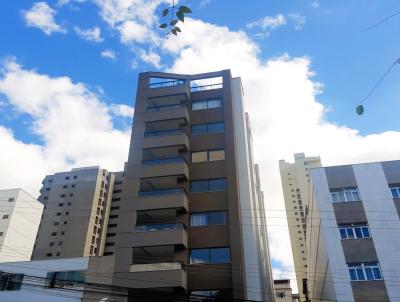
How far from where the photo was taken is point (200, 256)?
29797 mm

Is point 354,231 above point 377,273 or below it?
above

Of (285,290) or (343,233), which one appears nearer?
(343,233)

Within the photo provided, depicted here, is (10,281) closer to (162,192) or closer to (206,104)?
(162,192)

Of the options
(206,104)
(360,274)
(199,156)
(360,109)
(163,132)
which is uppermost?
(206,104)

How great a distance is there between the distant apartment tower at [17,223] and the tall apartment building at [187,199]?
37.4m

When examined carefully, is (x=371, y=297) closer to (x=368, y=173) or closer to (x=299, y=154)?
(x=368, y=173)

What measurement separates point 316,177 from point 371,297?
9112 millimetres

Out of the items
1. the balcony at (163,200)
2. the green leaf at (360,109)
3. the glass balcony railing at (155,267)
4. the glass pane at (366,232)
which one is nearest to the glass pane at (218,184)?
the balcony at (163,200)

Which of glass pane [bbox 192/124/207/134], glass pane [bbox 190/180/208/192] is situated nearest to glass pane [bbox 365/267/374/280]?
glass pane [bbox 190/180/208/192]

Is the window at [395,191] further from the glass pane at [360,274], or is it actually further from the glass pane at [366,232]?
the glass pane at [360,274]

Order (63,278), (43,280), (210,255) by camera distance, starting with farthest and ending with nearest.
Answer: (43,280)
(63,278)
(210,255)

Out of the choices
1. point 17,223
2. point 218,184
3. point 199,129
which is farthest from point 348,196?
point 17,223

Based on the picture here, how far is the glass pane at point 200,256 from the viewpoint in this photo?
29562 mm

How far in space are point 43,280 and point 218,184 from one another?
16.0 metres
